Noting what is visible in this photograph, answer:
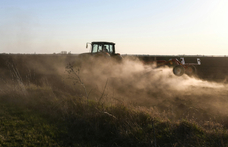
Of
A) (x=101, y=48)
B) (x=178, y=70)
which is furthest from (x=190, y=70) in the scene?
(x=101, y=48)

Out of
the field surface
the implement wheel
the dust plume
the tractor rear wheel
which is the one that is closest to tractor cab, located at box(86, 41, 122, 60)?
the dust plume

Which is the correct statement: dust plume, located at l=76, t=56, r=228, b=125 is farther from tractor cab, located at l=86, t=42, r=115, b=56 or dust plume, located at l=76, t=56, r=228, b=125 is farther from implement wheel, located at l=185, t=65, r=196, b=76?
tractor cab, located at l=86, t=42, r=115, b=56

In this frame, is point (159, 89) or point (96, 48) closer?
point (159, 89)

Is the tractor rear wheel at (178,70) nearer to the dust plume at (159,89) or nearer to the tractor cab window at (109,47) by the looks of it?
the dust plume at (159,89)

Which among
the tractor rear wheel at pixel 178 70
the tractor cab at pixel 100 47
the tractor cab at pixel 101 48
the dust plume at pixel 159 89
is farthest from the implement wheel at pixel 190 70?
the tractor cab at pixel 100 47

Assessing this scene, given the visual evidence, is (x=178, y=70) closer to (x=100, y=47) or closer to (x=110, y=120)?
(x=100, y=47)

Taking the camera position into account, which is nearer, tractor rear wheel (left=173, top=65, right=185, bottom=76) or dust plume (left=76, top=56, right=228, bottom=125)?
dust plume (left=76, top=56, right=228, bottom=125)

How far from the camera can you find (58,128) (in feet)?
18.3

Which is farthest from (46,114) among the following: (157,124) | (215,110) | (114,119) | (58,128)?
(215,110)

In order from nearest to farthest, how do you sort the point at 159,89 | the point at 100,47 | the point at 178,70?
the point at 159,89 < the point at 178,70 < the point at 100,47

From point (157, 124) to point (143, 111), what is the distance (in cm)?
84

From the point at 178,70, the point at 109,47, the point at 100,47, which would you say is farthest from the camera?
the point at 109,47

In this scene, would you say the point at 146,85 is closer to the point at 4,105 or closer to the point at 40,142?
the point at 4,105

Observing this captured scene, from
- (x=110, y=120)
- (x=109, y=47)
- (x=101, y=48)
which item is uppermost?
(x=109, y=47)
